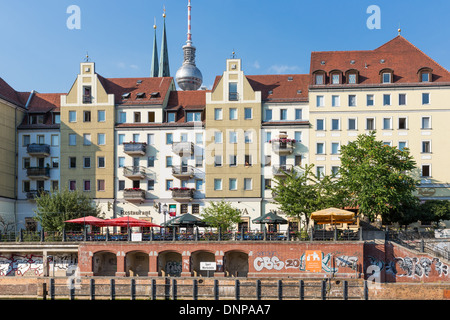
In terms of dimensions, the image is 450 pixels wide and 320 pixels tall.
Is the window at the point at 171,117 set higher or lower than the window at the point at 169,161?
higher

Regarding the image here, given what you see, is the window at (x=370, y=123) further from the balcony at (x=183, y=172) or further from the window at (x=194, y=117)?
the balcony at (x=183, y=172)

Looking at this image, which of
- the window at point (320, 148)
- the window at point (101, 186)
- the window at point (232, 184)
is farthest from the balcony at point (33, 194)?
the window at point (320, 148)

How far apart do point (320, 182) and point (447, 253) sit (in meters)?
13.5

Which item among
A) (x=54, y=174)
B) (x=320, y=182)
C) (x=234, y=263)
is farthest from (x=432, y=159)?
(x=54, y=174)

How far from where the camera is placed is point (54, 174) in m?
76.6

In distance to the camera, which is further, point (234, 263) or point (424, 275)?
point (234, 263)

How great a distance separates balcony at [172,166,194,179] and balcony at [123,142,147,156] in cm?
391

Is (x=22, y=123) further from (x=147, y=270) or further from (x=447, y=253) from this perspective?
(x=447, y=253)

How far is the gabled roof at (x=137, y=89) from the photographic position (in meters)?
77.2

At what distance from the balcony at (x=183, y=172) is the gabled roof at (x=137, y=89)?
7734 mm

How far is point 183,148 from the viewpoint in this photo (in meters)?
73.9

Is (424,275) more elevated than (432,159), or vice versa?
(432,159)

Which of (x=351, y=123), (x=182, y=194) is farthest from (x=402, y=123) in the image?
(x=182, y=194)

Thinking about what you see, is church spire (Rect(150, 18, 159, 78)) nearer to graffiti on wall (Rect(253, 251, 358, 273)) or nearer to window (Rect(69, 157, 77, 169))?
window (Rect(69, 157, 77, 169))
